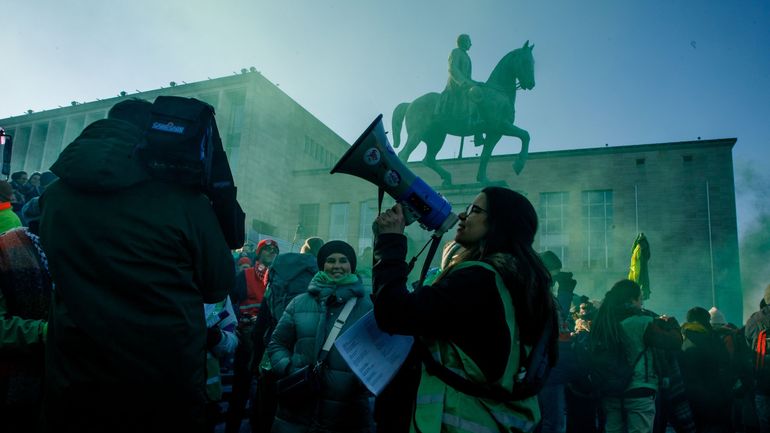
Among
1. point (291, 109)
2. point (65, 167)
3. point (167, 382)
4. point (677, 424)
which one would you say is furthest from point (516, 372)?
point (291, 109)

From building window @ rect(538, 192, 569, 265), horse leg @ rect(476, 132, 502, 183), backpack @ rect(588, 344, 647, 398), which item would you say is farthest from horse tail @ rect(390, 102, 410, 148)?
backpack @ rect(588, 344, 647, 398)

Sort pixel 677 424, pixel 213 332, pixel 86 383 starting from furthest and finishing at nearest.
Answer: pixel 677 424, pixel 213 332, pixel 86 383

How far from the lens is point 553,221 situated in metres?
21.7

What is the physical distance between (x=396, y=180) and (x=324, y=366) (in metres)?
1.70

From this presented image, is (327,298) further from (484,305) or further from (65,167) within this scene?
(65,167)

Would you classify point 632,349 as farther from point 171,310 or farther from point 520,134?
point 520,134

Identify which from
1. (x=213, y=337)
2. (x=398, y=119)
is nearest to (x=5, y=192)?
(x=213, y=337)

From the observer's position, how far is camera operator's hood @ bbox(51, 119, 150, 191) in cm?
164

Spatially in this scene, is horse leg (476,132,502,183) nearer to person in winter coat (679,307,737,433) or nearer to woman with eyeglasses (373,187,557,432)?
person in winter coat (679,307,737,433)

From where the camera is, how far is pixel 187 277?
5.77ft

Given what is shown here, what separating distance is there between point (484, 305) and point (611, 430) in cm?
400

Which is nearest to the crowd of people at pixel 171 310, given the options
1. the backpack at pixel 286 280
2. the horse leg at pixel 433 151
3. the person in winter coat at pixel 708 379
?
the backpack at pixel 286 280

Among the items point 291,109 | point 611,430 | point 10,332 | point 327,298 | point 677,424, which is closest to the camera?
point 10,332

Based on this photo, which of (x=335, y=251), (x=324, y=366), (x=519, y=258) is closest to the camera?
(x=519, y=258)
